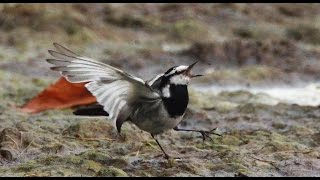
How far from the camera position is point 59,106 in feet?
27.7

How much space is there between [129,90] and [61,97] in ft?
9.09

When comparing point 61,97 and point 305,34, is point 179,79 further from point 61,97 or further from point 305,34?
point 305,34

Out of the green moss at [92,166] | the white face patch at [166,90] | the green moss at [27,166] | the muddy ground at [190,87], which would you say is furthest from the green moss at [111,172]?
the white face patch at [166,90]

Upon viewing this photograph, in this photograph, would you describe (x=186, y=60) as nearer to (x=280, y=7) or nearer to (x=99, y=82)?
(x=280, y=7)

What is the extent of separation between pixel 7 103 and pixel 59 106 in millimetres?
601

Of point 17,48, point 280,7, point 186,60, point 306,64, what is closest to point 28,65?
point 17,48

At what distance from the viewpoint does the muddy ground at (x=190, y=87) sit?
6.45 meters

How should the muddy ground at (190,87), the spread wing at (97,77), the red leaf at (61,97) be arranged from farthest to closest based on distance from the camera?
the red leaf at (61,97), the muddy ground at (190,87), the spread wing at (97,77)

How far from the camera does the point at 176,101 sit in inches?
242

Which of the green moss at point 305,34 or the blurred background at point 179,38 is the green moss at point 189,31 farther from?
the green moss at point 305,34

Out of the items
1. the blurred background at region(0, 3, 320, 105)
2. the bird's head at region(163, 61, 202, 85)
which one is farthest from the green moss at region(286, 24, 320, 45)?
the bird's head at region(163, 61, 202, 85)

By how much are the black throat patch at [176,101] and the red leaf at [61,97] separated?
2.38 meters

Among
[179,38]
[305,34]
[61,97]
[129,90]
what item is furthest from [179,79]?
[305,34]

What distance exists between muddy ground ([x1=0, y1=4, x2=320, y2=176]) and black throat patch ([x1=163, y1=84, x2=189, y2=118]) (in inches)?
16.6
